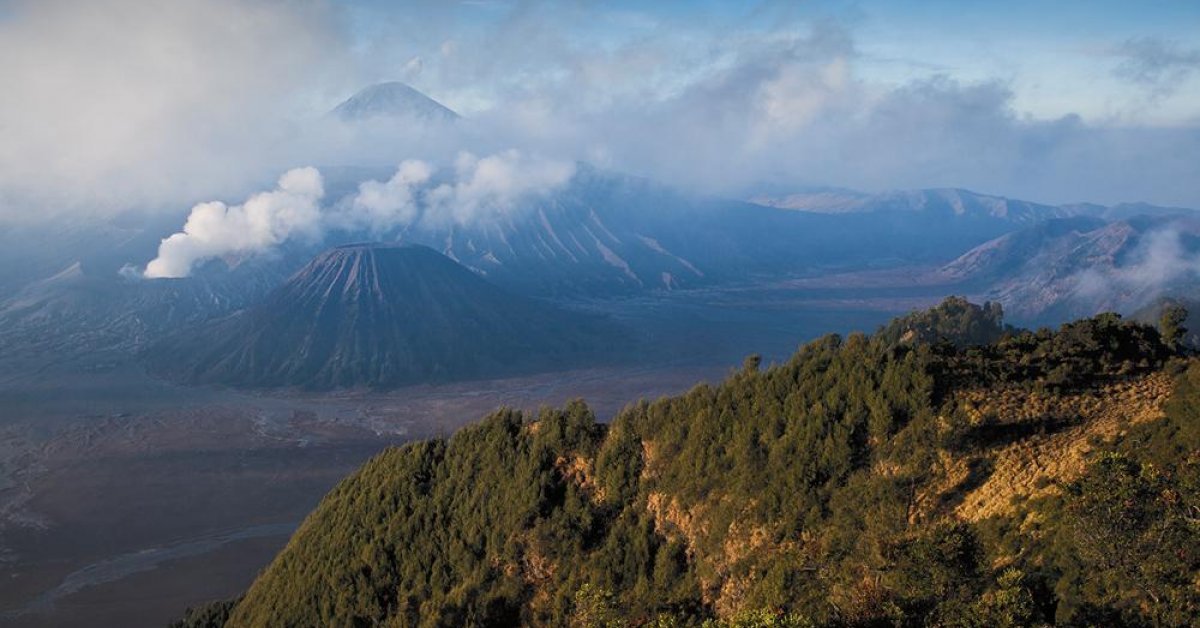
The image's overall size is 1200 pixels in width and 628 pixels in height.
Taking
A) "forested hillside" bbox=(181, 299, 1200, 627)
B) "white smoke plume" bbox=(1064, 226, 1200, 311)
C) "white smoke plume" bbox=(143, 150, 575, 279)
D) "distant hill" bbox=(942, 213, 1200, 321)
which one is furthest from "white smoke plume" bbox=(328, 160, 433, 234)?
"forested hillside" bbox=(181, 299, 1200, 627)

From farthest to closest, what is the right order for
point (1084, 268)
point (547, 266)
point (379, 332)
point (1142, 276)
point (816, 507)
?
point (547, 266) < point (1084, 268) < point (1142, 276) < point (379, 332) < point (816, 507)

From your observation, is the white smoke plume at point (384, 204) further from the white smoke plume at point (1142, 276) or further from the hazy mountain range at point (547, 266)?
the white smoke plume at point (1142, 276)

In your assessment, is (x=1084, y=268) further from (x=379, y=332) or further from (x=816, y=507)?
(x=816, y=507)

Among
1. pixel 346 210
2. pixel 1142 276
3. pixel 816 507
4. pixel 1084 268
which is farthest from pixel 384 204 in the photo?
pixel 816 507

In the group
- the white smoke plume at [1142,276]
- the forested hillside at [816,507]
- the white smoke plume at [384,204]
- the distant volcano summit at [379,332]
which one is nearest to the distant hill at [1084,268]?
the white smoke plume at [1142,276]

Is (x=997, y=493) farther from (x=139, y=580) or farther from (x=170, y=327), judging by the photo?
(x=170, y=327)
